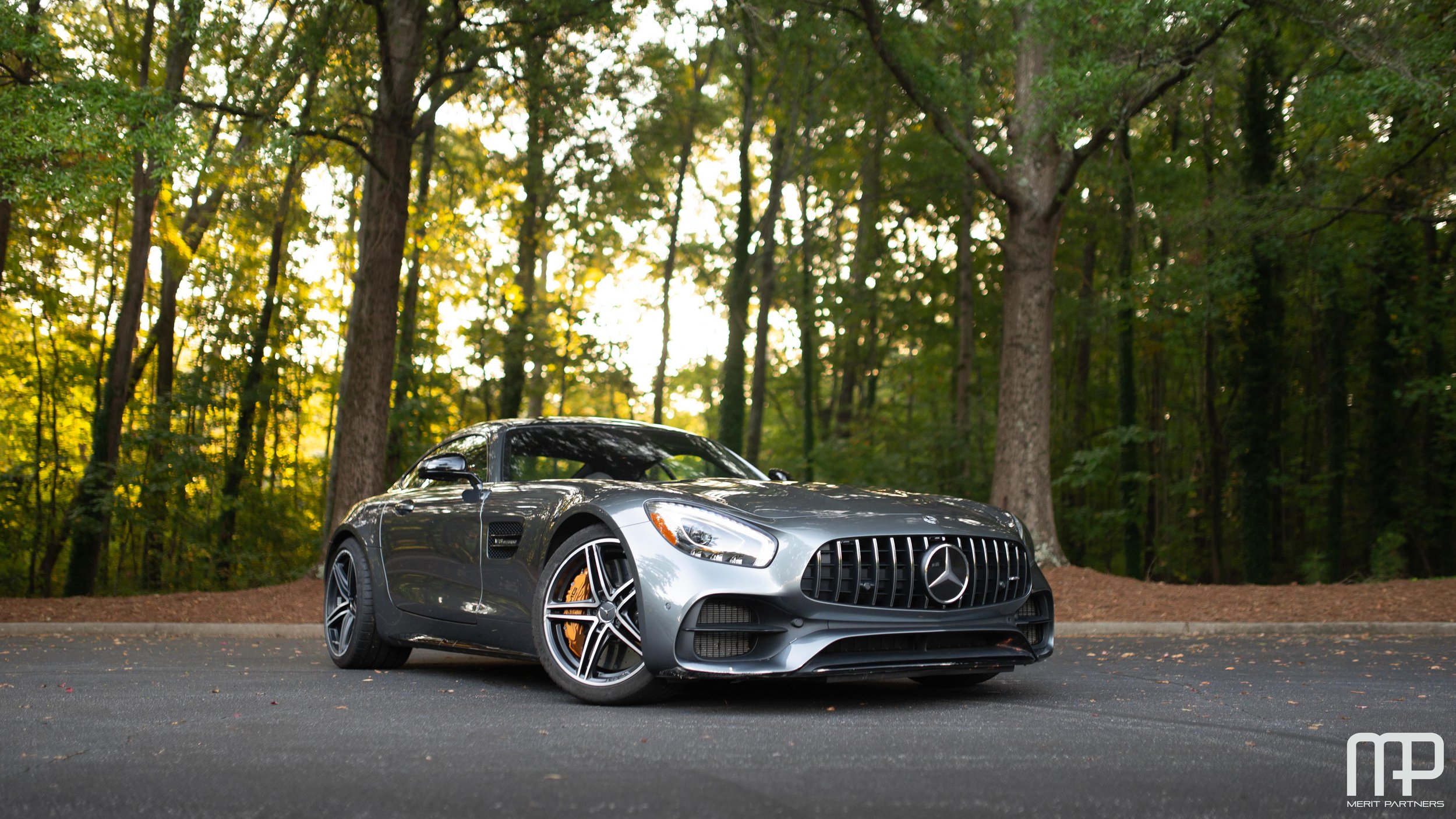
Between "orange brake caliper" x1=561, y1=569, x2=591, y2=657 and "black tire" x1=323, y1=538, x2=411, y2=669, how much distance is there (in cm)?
216

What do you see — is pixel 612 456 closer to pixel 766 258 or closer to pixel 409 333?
pixel 409 333

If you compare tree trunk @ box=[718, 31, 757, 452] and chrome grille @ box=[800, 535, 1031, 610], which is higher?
tree trunk @ box=[718, 31, 757, 452]

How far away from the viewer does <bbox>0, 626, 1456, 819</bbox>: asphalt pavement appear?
3.44 m

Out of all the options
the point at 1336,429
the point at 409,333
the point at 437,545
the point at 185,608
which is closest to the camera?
the point at 437,545

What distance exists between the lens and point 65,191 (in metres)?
11.6

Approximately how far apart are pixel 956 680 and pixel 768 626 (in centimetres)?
170

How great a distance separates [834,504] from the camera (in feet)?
18.3

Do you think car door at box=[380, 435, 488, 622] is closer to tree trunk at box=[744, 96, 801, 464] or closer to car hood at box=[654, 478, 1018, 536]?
car hood at box=[654, 478, 1018, 536]

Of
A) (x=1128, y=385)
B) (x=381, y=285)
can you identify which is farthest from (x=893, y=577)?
(x=1128, y=385)

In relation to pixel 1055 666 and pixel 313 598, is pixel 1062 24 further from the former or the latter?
pixel 313 598

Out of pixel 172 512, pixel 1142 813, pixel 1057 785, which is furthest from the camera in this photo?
pixel 172 512

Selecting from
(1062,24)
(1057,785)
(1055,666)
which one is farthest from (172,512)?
(1057,785)

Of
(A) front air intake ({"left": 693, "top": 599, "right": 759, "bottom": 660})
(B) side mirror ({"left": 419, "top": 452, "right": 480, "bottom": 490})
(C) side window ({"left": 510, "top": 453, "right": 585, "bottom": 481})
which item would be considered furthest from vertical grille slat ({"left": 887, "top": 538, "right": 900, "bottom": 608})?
(B) side mirror ({"left": 419, "top": 452, "right": 480, "bottom": 490})

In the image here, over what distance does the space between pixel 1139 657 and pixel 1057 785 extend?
5.48 meters
